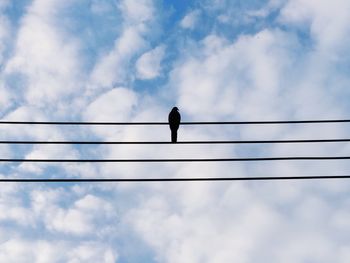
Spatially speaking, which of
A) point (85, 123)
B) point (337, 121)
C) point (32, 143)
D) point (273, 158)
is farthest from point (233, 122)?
point (32, 143)

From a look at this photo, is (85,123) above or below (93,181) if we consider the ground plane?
above

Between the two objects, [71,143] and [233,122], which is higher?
[233,122]

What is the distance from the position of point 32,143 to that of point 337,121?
17.6 ft

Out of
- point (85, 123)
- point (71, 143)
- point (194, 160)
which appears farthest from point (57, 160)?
point (194, 160)

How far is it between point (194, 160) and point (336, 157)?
238 centimetres

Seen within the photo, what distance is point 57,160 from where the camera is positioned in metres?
8.17

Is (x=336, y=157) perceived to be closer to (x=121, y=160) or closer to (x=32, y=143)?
(x=121, y=160)

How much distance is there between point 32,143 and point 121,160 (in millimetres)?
1538

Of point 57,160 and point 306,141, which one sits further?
point 306,141

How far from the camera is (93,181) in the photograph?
825cm

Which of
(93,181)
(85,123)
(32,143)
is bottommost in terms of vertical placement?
(93,181)

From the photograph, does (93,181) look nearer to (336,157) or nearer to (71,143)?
(71,143)

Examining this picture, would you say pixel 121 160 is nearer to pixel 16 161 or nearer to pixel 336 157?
pixel 16 161

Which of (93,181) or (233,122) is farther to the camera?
(233,122)
